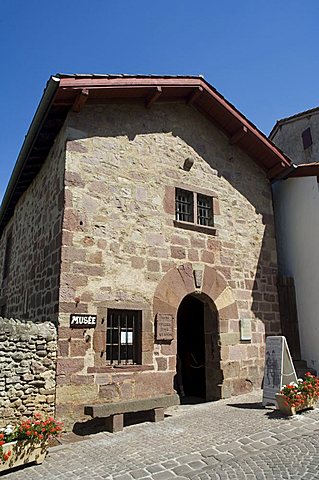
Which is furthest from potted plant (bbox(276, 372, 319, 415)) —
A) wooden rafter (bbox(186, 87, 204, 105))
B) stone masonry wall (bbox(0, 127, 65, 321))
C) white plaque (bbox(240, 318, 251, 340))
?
wooden rafter (bbox(186, 87, 204, 105))

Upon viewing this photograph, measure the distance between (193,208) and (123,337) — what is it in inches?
129

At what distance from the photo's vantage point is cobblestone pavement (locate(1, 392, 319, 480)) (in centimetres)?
410

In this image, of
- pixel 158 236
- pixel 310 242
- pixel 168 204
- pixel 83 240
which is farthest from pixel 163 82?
pixel 310 242

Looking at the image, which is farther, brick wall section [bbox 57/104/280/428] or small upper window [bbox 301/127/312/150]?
small upper window [bbox 301/127/312/150]

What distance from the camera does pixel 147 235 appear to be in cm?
764

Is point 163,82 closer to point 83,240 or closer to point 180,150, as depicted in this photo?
point 180,150

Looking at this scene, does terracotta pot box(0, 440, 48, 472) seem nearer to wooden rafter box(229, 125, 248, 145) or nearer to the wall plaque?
the wall plaque

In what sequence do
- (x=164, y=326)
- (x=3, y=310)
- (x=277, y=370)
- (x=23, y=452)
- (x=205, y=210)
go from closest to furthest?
(x=23, y=452), (x=277, y=370), (x=164, y=326), (x=205, y=210), (x=3, y=310)

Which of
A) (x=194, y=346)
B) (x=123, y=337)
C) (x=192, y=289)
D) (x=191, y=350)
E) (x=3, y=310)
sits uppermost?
(x=192, y=289)

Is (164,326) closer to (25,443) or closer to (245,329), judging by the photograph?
(245,329)

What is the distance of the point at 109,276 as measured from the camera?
6910mm

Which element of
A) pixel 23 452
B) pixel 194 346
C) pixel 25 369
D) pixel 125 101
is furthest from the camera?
pixel 194 346

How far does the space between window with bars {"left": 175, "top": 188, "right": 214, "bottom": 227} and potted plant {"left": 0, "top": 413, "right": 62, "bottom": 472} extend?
4961 mm

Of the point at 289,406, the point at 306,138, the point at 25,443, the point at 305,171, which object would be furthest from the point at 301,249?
the point at 306,138
